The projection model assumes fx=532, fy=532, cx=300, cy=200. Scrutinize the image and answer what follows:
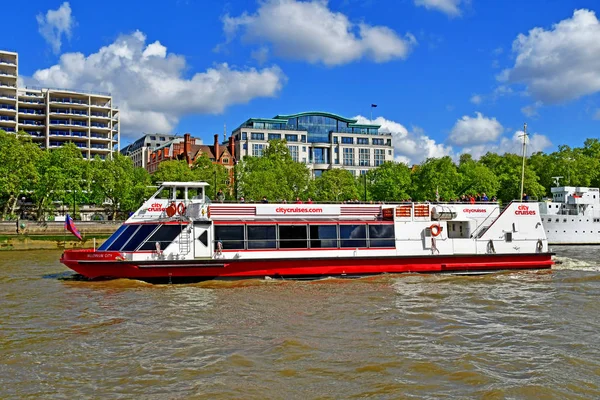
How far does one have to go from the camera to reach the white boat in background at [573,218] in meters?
61.4

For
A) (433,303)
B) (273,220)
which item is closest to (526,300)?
(433,303)

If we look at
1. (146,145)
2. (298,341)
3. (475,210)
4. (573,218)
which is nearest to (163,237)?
(298,341)

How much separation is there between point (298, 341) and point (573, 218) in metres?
57.2

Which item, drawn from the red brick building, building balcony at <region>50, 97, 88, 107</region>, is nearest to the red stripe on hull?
the red brick building

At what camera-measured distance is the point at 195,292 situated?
74.1 ft

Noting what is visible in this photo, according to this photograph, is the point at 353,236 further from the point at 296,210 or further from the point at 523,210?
the point at 523,210

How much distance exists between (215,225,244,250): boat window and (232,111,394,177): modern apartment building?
85391 mm

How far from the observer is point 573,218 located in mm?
61906

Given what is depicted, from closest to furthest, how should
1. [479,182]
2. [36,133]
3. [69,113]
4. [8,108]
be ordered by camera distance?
[479,182] < [8,108] < [36,133] < [69,113]

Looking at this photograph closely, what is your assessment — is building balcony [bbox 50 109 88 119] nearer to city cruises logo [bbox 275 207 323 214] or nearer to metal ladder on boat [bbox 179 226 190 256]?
city cruises logo [bbox 275 207 323 214]

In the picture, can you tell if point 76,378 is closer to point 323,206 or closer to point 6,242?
point 323,206

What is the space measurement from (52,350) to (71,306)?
604cm

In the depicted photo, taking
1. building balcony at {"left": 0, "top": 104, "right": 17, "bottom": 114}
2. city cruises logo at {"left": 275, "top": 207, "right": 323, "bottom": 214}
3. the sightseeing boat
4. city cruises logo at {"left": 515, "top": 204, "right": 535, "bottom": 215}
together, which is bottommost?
the sightseeing boat

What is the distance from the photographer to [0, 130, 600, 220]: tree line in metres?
69.4
